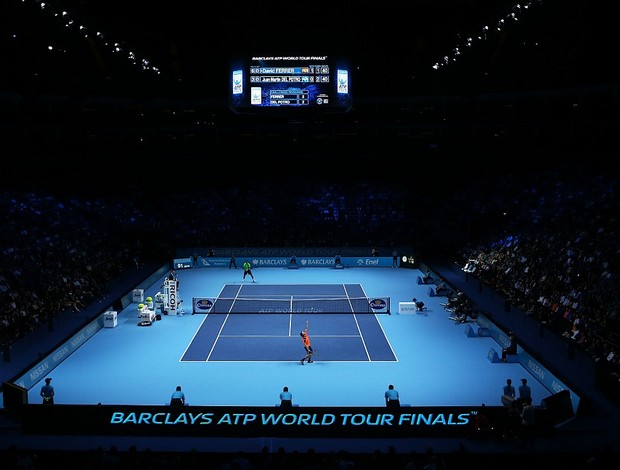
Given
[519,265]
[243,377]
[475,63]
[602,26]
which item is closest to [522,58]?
[475,63]

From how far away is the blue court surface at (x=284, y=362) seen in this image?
17.8m

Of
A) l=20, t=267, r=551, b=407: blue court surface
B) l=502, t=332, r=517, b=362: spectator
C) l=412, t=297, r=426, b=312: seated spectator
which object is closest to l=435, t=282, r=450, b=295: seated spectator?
l=20, t=267, r=551, b=407: blue court surface

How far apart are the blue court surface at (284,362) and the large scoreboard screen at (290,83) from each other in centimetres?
893

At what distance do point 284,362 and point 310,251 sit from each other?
23.2m

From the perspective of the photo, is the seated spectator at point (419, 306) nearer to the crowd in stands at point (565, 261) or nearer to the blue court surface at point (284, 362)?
the blue court surface at point (284, 362)

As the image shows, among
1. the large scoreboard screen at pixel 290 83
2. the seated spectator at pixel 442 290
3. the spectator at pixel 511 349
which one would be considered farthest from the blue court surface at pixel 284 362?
the large scoreboard screen at pixel 290 83

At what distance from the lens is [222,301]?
1250 inches

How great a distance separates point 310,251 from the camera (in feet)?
144

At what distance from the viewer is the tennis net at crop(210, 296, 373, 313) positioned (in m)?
29.4

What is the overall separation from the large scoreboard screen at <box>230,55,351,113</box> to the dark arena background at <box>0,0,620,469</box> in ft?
0.24

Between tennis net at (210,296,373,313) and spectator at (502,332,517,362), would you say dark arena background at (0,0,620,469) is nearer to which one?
tennis net at (210,296,373,313)

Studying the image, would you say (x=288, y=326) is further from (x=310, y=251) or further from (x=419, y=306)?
(x=310, y=251)

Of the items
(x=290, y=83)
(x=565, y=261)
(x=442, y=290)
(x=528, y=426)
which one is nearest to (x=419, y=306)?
(x=442, y=290)

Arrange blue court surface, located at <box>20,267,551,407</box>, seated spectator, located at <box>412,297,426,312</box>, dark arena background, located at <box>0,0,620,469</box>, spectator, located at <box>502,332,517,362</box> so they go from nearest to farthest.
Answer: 1. dark arena background, located at <box>0,0,620,469</box>
2. blue court surface, located at <box>20,267,551,407</box>
3. spectator, located at <box>502,332,517,362</box>
4. seated spectator, located at <box>412,297,426,312</box>
